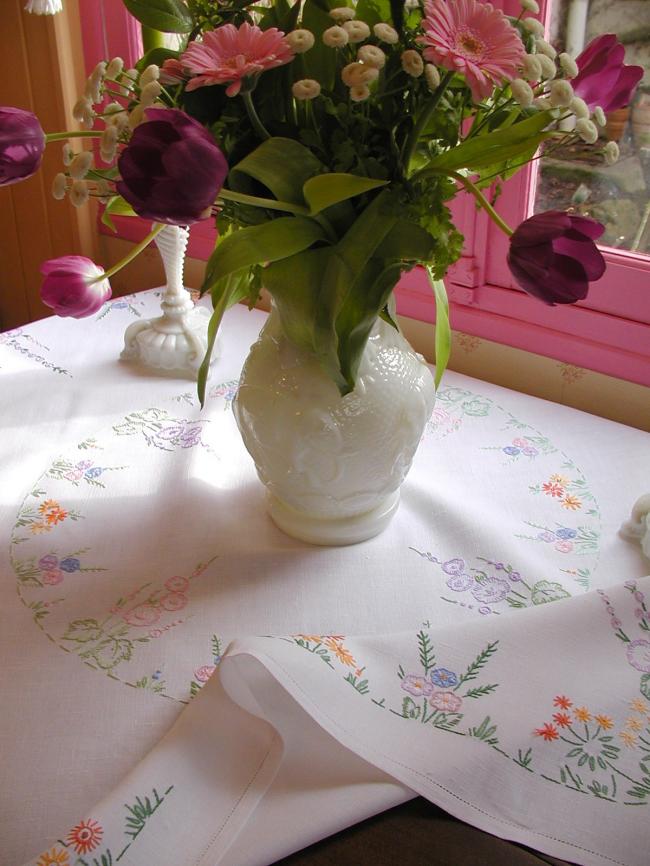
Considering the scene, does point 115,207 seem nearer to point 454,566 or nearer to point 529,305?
point 454,566

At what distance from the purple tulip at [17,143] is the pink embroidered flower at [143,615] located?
389 millimetres

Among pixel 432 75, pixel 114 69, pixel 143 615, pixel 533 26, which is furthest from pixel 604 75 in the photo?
pixel 143 615

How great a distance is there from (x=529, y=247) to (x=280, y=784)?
17.0 inches

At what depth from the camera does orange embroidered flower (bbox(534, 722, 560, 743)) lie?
668 millimetres

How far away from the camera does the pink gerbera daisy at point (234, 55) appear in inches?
24.0

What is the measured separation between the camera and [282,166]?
2.22 feet

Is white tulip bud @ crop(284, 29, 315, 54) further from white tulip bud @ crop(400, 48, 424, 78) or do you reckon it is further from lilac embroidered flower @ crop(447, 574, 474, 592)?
lilac embroidered flower @ crop(447, 574, 474, 592)

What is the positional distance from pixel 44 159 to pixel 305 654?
1.54m

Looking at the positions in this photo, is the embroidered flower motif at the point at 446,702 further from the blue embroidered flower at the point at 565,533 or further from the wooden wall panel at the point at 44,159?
the wooden wall panel at the point at 44,159

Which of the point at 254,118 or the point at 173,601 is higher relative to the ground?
the point at 254,118

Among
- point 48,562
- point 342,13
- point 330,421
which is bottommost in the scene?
point 48,562

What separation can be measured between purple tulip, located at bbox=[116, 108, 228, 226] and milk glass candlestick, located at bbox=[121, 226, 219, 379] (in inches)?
26.2

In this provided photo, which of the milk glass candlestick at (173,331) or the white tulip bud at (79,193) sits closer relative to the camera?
the white tulip bud at (79,193)

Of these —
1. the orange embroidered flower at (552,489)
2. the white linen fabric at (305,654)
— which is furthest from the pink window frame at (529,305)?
the orange embroidered flower at (552,489)
